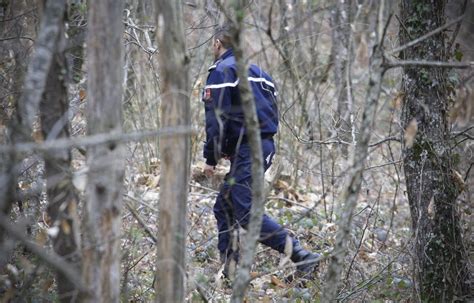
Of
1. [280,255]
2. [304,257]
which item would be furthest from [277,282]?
[280,255]

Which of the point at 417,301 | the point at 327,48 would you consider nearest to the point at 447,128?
the point at 417,301

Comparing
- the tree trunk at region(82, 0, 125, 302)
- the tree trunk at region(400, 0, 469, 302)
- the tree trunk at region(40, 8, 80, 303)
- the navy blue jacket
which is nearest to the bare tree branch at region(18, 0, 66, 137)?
the tree trunk at region(82, 0, 125, 302)

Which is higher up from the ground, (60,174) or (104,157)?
(104,157)

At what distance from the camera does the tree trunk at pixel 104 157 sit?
3193mm

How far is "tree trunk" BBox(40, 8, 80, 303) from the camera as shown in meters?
3.63

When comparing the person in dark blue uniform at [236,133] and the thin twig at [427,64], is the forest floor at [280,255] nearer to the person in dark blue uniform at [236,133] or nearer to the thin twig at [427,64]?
the person in dark blue uniform at [236,133]

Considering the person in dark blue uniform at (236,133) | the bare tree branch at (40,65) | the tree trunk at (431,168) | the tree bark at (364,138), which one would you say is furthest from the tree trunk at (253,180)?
the person in dark blue uniform at (236,133)

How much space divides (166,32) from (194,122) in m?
6.38

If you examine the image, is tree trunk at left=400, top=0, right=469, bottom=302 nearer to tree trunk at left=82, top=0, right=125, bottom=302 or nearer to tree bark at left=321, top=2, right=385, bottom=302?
tree bark at left=321, top=2, right=385, bottom=302

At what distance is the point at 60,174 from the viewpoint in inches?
142

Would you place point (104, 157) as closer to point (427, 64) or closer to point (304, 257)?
point (427, 64)

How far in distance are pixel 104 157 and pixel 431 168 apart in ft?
9.48

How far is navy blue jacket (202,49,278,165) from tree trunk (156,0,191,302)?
2085mm

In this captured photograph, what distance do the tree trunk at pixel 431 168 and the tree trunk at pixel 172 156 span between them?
88.8 inches
